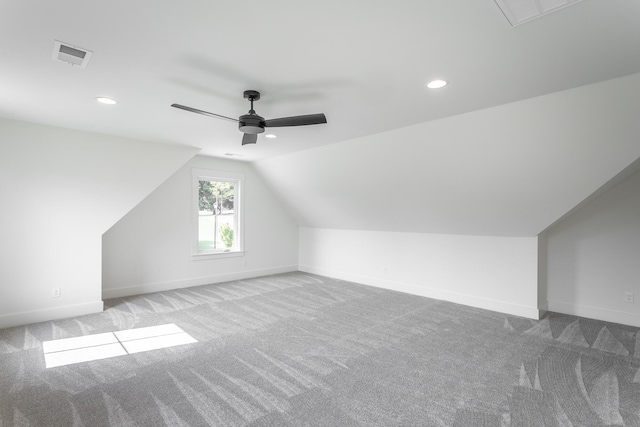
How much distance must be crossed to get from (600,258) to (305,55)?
4.59 m

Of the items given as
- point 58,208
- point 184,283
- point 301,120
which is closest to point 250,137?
point 301,120

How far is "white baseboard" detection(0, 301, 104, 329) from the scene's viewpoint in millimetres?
3949

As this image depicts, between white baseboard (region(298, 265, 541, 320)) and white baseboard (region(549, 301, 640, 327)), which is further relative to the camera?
white baseboard (region(298, 265, 541, 320))

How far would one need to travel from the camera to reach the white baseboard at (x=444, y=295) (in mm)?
4445

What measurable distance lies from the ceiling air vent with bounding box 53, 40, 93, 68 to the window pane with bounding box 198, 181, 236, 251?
3.95 metres

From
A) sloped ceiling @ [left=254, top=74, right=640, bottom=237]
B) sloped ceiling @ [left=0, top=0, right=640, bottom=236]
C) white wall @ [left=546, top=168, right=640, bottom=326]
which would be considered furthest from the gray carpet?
sloped ceiling @ [left=0, top=0, right=640, bottom=236]

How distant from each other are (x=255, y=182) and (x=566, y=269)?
5548 millimetres

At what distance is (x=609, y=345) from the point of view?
11.3 ft

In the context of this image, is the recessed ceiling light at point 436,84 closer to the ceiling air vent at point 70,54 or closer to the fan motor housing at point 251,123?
the fan motor housing at point 251,123

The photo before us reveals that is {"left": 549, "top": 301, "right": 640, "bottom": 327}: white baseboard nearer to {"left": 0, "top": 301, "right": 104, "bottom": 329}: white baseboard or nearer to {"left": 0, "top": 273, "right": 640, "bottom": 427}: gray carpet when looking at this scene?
{"left": 0, "top": 273, "right": 640, "bottom": 427}: gray carpet

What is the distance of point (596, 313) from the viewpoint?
429cm

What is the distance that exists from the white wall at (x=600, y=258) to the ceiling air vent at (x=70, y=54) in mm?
5659

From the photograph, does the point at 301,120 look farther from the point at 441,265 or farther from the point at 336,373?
the point at 441,265

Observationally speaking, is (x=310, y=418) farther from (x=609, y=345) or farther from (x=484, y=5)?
(x=609, y=345)
